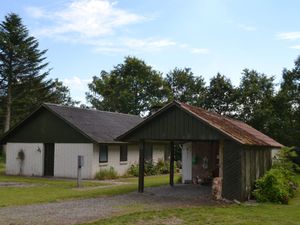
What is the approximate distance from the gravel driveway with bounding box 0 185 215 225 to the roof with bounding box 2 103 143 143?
10262 mm

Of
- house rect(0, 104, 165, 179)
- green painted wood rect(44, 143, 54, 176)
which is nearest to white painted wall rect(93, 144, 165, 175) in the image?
house rect(0, 104, 165, 179)

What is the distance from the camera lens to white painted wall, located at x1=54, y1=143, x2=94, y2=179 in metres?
29.5

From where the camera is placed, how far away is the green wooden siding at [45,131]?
30202 millimetres

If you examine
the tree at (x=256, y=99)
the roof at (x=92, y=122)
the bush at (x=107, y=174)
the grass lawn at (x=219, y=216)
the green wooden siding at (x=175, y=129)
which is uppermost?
the tree at (x=256, y=99)

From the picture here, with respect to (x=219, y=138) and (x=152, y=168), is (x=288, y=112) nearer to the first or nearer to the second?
(x=152, y=168)

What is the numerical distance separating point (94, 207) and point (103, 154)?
51.8 feet

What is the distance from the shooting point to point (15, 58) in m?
52.2

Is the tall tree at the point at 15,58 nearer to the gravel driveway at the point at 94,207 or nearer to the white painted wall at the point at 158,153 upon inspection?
the white painted wall at the point at 158,153

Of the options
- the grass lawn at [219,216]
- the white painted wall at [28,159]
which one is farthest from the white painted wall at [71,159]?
the grass lawn at [219,216]

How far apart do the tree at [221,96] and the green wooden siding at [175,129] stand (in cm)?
2982

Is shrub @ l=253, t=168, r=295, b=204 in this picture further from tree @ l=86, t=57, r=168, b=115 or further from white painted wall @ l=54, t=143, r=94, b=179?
tree @ l=86, t=57, r=168, b=115

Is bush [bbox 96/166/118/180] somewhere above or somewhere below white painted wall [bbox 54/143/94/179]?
below

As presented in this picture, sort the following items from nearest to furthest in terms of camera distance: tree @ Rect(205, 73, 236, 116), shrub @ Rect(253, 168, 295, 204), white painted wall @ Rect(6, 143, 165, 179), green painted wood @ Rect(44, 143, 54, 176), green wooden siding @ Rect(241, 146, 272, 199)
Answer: shrub @ Rect(253, 168, 295, 204) < green wooden siding @ Rect(241, 146, 272, 199) < white painted wall @ Rect(6, 143, 165, 179) < green painted wood @ Rect(44, 143, 54, 176) < tree @ Rect(205, 73, 236, 116)

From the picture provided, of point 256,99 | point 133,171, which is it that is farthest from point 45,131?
point 256,99
